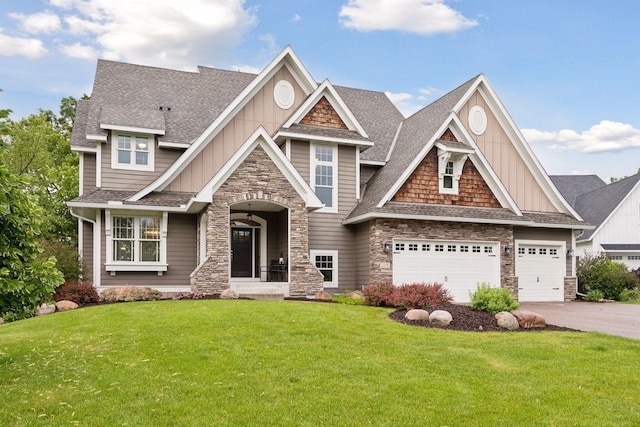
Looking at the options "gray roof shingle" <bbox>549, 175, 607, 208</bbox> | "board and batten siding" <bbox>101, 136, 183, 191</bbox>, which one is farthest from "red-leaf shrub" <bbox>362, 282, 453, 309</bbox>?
"gray roof shingle" <bbox>549, 175, 607, 208</bbox>

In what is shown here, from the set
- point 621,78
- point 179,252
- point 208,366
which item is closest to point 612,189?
point 621,78

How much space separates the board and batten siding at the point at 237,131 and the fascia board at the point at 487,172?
19.7 feet

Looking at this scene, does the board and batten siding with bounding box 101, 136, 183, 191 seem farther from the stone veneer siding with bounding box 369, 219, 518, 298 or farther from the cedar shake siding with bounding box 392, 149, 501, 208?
the cedar shake siding with bounding box 392, 149, 501, 208

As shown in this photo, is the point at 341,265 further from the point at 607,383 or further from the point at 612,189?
the point at 612,189

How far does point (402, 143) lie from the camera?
22.1 m

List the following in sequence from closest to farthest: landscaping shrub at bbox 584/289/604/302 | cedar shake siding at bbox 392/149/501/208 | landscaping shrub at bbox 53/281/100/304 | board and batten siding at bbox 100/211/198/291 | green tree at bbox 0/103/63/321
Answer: green tree at bbox 0/103/63/321 → landscaping shrub at bbox 53/281/100/304 → board and batten siding at bbox 100/211/198/291 → cedar shake siding at bbox 392/149/501/208 → landscaping shrub at bbox 584/289/604/302

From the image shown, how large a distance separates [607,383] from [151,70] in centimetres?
2078

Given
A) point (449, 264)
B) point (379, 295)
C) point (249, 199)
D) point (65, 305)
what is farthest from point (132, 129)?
point (449, 264)

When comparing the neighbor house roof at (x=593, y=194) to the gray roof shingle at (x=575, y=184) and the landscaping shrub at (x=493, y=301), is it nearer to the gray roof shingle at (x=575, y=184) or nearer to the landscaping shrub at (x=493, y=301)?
the gray roof shingle at (x=575, y=184)

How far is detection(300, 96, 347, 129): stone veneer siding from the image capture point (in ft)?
65.5

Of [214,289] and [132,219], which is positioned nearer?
[214,289]

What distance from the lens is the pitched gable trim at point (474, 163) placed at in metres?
19.1

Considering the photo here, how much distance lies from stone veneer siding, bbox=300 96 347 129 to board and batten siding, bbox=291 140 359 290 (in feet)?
2.62

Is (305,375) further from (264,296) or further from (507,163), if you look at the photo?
(507,163)
